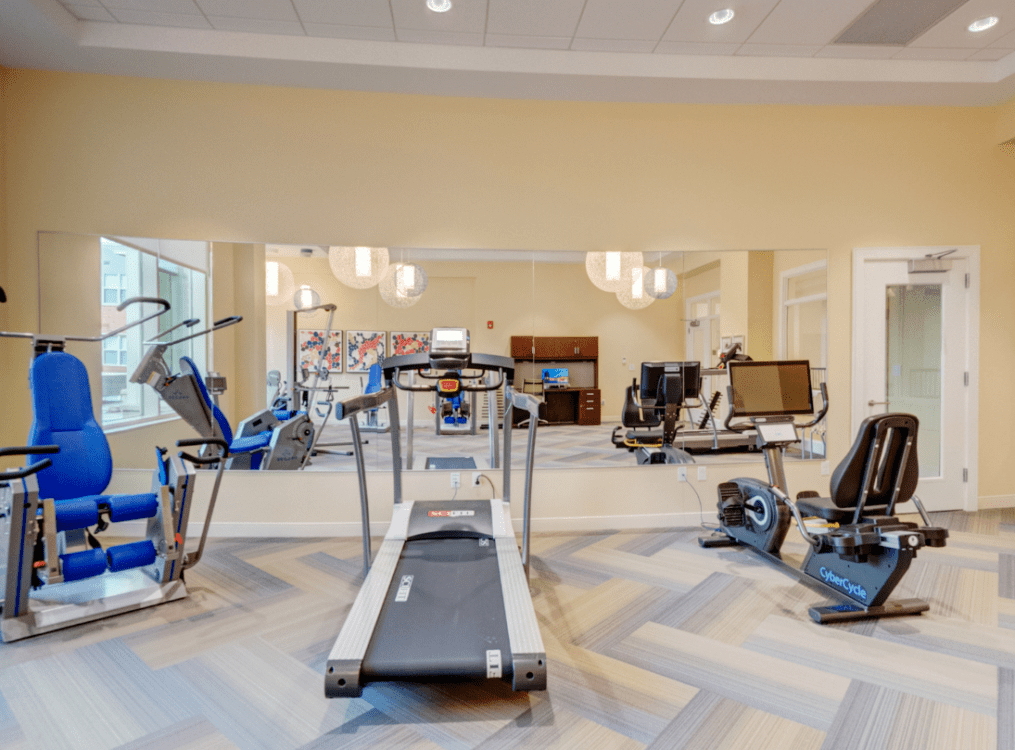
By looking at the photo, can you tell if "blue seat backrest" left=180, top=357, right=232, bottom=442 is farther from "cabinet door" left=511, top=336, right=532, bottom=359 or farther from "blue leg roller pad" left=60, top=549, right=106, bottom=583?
"cabinet door" left=511, top=336, right=532, bottom=359

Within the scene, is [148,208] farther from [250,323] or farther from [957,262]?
[957,262]

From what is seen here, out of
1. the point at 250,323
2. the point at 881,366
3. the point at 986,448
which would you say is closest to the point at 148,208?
the point at 250,323

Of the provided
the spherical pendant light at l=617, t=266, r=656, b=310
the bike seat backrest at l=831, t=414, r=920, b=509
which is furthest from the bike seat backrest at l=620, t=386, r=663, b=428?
the bike seat backrest at l=831, t=414, r=920, b=509

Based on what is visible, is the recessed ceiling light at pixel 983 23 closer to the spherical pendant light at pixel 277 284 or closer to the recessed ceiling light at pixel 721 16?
the recessed ceiling light at pixel 721 16

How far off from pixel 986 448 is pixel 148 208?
22.3ft

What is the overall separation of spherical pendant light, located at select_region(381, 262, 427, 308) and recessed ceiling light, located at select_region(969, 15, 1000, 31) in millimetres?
3906

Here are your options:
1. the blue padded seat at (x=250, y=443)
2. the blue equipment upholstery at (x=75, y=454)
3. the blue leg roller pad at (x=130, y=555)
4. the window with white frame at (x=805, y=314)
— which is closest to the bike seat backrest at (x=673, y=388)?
the window with white frame at (x=805, y=314)

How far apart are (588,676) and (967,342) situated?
Result: 434cm

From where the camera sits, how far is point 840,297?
14.2 ft

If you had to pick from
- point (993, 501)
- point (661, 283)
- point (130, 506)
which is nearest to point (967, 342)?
point (993, 501)

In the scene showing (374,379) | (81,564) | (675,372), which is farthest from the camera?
(374,379)

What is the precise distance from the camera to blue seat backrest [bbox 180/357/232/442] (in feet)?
12.3

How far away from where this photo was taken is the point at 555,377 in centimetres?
427

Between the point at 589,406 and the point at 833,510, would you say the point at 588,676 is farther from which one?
the point at 589,406
